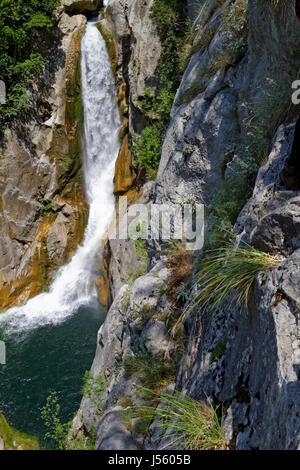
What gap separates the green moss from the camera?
239 inches

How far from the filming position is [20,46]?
10914 mm

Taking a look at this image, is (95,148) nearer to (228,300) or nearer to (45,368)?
(45,368)

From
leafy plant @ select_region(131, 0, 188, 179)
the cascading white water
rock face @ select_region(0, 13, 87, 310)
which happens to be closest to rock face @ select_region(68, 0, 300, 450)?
leafy plant @ select_region(131, 0, 188, 179)

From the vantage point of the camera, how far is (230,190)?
4.91 m

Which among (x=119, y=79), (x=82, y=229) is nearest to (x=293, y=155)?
(x=82, y=229)

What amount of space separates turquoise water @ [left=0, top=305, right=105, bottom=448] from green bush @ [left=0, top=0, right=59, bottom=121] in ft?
23.3

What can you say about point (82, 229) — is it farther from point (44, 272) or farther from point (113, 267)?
point (113, 267)

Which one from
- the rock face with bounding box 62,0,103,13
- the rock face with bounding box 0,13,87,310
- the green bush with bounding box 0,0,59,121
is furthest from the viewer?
the rock face with bounding box 62,0,103,13

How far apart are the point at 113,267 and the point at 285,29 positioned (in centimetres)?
707

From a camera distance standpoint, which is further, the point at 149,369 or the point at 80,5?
the point at 80,5

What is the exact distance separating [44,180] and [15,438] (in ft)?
26.9

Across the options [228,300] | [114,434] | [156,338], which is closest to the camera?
[228,300]

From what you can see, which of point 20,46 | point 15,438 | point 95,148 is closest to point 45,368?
point 15,438

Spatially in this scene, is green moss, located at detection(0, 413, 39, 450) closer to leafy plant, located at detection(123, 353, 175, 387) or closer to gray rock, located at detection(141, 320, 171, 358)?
leafy plant, located at detection(123, 353, 175, 387)
